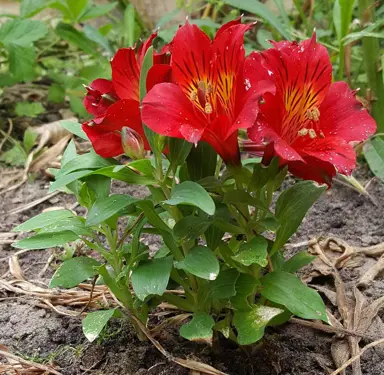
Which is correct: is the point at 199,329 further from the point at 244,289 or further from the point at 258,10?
the point at 258,10

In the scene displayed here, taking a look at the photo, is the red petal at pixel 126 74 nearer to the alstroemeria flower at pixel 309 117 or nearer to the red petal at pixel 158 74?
the red petal at pixel 158 74

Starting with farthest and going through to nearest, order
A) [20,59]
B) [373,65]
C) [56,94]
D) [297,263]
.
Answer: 1. [56,94]
2. [20,59]
3. [373,65]
4. [297,263]

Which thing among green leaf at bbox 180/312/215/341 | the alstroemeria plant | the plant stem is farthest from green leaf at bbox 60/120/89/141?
the plant stem

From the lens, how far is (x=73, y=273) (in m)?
0.92

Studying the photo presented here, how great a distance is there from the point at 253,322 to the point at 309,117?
0.29 meters

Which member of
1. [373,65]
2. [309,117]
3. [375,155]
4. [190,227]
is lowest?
[375,155]

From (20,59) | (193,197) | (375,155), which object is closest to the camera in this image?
(193,197)

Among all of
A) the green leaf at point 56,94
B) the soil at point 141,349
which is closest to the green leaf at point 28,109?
the green leaf at point 56,94

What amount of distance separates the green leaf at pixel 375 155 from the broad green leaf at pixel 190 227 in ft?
2.54

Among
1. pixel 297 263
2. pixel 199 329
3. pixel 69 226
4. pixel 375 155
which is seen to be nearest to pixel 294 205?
pixel 297 263

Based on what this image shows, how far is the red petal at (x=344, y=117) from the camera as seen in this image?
0.82 metres

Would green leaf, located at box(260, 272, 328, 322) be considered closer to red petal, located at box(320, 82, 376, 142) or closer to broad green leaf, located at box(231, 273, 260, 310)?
broad green leaf, located at box(231, 273, 260, 310)

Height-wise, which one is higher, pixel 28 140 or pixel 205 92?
pixel 205 92

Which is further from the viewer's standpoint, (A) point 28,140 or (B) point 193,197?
(A) point 28,140
